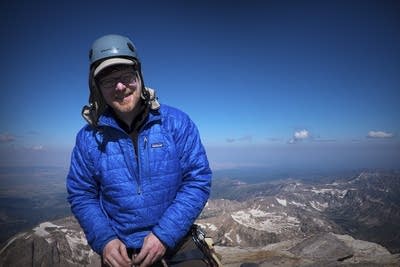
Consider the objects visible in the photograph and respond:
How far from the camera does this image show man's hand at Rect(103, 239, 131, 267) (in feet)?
14.3

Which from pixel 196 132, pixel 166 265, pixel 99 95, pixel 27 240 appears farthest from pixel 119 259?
pixel 27 240

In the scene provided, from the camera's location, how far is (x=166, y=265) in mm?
4582

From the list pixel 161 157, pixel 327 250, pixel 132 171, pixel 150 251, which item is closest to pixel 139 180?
pixel 132 171

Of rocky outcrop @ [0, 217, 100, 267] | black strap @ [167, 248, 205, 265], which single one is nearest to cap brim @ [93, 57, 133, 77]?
black strap @ [167, 248, 205, 265]

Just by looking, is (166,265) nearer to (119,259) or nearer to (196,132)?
(119,259)

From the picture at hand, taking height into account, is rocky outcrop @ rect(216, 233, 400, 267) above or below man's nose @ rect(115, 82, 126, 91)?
below

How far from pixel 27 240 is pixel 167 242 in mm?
226404

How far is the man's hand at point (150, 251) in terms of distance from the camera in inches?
170

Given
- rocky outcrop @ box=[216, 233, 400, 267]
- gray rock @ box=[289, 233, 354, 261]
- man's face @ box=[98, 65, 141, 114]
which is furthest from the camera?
gray rock @ box=[289, 233, 354, 261]

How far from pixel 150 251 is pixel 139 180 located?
1150 millimetres

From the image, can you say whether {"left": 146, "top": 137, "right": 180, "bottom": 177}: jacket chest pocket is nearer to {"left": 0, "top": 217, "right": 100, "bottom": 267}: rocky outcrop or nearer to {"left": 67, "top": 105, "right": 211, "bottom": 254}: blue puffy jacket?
{"left": 67, "top": 105, "right": 211, "bottom": 254}: blue puffy jacket

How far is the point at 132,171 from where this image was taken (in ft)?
15.6

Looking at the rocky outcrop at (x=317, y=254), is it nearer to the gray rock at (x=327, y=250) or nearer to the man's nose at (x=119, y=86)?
the gray rock at (x=327, y=250)

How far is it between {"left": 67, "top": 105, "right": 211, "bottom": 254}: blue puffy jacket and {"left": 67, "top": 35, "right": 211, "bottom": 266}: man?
0.6 inches
